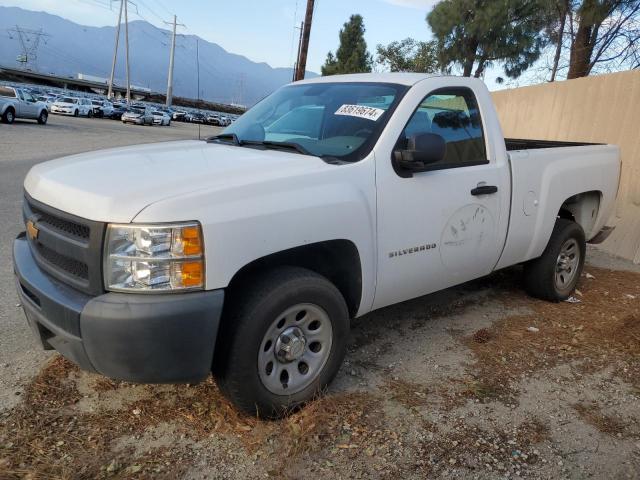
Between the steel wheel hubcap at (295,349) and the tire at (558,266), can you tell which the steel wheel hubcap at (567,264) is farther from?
the steel wheel hubcap at (295,349)

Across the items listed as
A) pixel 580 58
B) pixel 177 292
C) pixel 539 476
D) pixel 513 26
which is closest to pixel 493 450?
pixel 539 476

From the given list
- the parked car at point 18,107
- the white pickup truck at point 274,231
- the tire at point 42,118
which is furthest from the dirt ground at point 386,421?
the tire at point 42,118

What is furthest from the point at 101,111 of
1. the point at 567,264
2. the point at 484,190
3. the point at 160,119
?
the point at 484,190

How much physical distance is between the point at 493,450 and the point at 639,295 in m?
3.70

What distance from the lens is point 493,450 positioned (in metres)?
2.84

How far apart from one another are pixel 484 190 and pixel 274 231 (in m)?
1.86

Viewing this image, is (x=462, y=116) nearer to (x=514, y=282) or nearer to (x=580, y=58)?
(x=514, y=282)

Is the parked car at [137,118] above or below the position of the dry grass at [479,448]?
above

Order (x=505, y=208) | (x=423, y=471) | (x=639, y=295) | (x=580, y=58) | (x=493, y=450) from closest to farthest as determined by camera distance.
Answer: (x=423, y=471), (x=493, y=450), (x=505, y=208), (x=639, y=295), (x=580, y=58)

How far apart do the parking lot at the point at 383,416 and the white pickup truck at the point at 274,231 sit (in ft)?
0.92

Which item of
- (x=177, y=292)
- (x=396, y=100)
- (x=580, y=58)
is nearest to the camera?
(x=177, y=292)

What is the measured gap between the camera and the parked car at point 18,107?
80.4 feet

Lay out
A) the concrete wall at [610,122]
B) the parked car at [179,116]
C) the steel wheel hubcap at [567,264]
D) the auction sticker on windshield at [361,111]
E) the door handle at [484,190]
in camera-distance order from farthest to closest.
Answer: the parked car at [179,116], the concrete wall at [610,122], the steel wheel hubcap at [567,264], the door handle at [484,190], the auction sticker on windshield at [361,111]

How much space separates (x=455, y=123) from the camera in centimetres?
399
